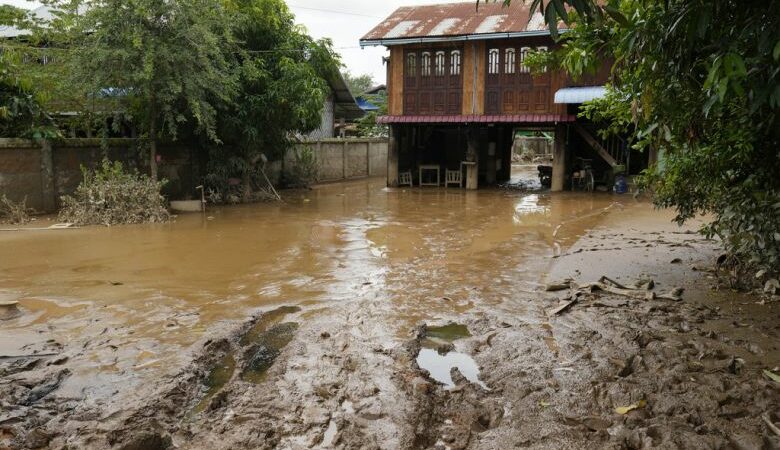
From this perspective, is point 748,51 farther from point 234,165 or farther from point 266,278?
point 234,165

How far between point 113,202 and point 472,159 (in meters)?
11.8

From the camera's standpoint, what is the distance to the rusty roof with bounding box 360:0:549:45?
1884cm

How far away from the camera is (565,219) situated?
13938 mm

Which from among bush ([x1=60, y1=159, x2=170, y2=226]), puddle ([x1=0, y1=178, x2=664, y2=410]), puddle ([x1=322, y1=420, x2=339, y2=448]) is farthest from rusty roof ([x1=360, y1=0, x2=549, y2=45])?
puddle ([x1=322, y1=420, x2=339, y2=448])

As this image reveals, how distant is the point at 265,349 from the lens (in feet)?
18.4

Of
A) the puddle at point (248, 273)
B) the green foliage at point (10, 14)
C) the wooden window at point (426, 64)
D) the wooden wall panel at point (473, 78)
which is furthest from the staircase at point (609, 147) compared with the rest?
the green foliage at point (10, 14)

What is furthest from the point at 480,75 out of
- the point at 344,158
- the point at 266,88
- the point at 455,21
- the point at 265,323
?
the point at 265,323

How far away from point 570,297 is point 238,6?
12.4 m

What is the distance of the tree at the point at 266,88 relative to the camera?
15703 millimetres

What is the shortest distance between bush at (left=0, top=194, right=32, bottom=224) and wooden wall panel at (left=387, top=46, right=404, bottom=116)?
37.5 ft

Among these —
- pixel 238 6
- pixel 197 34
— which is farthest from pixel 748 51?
pixel 238 6

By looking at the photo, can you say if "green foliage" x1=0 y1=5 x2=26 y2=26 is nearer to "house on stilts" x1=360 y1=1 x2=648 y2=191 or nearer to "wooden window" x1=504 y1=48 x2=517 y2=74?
"house on stilts" x1=360 y1=1 x2=648 y2=191

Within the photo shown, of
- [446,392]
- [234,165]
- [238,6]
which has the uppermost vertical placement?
[238,6]

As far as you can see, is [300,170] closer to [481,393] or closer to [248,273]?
[248,273]
